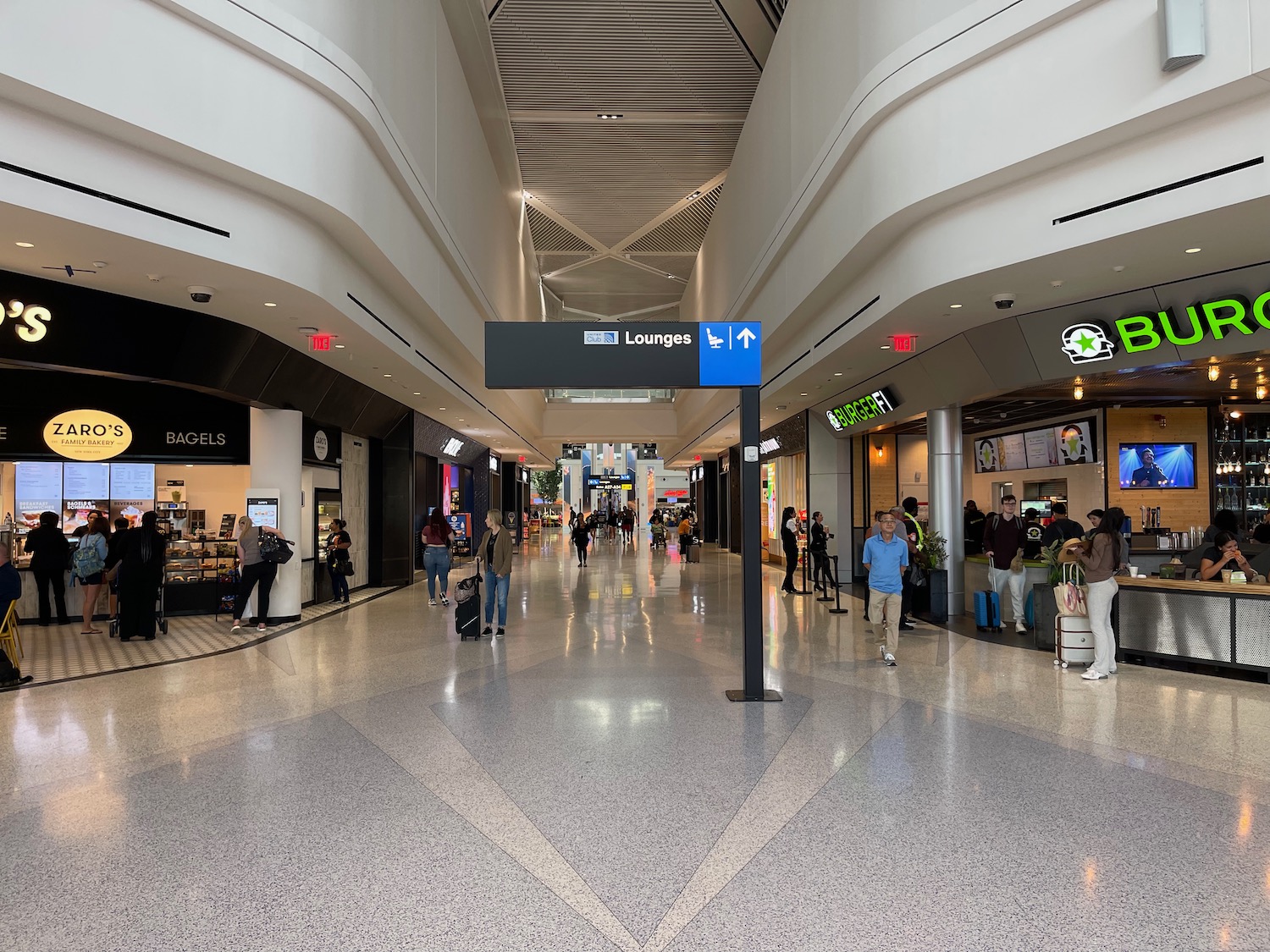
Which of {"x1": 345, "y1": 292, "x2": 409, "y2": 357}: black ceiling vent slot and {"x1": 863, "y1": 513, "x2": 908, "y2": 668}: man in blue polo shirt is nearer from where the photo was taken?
{"x1": 863, "y1": 513, "x2": 908, "y2": 668}: man in blue polo shirt

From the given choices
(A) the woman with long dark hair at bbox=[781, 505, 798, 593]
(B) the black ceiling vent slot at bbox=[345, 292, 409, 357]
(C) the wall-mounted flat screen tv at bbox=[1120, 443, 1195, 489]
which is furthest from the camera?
(A) the woman with long dark hair at bbox=[781, 505, 798, 593]

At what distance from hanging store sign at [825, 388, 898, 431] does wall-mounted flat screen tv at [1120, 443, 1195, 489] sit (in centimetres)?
376

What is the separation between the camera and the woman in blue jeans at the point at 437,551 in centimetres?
1346

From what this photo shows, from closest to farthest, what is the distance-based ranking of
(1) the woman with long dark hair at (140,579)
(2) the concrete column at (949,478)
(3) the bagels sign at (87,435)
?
(1) the woman with long dark hair at (140,579), (3) the bagels sign at (87,435), (2) the concrete column at (949,478)

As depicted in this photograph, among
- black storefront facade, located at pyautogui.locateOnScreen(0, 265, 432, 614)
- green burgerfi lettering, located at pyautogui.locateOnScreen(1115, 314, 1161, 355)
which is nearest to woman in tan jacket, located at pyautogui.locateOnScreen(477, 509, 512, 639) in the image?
black storefront facade, located at pyautogui.locateOnScreen(0, 265, 432, 614)

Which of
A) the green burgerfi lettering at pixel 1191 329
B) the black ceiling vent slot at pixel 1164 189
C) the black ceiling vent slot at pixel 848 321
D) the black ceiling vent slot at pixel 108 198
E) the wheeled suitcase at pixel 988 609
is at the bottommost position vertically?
the wheeled suitcase at pixel 988 609

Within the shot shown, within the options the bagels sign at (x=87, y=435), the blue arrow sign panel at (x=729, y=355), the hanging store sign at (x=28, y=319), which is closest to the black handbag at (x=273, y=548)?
the bagels sign at (x=87, y=435)

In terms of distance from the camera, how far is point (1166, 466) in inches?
502

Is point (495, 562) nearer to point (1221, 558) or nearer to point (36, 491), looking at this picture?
point (36, 491)

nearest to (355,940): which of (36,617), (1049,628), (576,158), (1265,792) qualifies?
(1265,792)

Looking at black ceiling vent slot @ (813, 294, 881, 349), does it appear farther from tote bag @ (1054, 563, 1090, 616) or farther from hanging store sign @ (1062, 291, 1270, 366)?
tote bag @ (1054, 563, 1090, 616)

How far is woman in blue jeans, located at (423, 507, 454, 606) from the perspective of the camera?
1346 cm

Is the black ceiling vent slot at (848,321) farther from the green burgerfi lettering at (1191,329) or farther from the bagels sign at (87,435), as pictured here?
the bagels sign at (87,435)

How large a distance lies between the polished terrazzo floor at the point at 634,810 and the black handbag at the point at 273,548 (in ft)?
8.98
